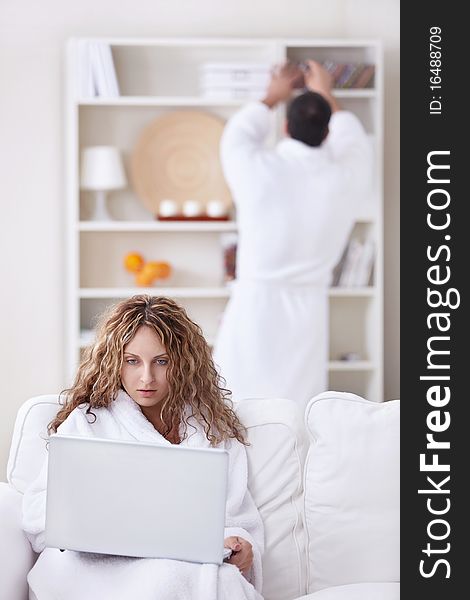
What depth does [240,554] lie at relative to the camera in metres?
1.90

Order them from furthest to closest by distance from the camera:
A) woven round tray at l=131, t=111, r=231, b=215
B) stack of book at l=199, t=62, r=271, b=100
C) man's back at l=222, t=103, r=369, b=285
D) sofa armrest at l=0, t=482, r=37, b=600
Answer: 1. woven round tray at l=131, t=111, r=231, b=215
2. stack of book at l=199, t=62, r=271, b=100
3. man's back at l=222, t=103, r=369, b=285
4. sofa armrest at l=0, t=482, r=37, b=600

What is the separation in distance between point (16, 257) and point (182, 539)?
286 cm

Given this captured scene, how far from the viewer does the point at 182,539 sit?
1726 millimetres

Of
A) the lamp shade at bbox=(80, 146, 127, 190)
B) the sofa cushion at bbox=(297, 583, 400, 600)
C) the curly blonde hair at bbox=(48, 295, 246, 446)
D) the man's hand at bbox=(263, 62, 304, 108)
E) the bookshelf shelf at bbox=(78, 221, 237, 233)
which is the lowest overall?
the sofa cushion at bbox=(297, 583, 400, 600)

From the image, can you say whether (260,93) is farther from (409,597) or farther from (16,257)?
(409,597)

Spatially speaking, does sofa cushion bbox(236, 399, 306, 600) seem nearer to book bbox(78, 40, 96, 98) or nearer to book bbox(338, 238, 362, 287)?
book bbox(338, 238, 362, 287)

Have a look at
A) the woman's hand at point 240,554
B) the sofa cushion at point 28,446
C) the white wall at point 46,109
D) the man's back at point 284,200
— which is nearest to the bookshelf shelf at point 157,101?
the white wall at point 46,109

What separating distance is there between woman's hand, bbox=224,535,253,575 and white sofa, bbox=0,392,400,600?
0.13 m

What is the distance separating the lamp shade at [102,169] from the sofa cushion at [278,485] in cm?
224

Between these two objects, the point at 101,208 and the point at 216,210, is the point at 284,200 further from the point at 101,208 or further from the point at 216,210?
the point at 101,208

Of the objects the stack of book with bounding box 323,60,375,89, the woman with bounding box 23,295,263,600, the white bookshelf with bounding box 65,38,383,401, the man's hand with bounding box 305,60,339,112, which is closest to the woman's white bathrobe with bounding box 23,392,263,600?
the woman with bounding box 23,295,263,600

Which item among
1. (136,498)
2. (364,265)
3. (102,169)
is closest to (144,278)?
(102,169)

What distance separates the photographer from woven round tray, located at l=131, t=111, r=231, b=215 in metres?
4.33

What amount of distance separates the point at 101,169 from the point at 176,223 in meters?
0.40
